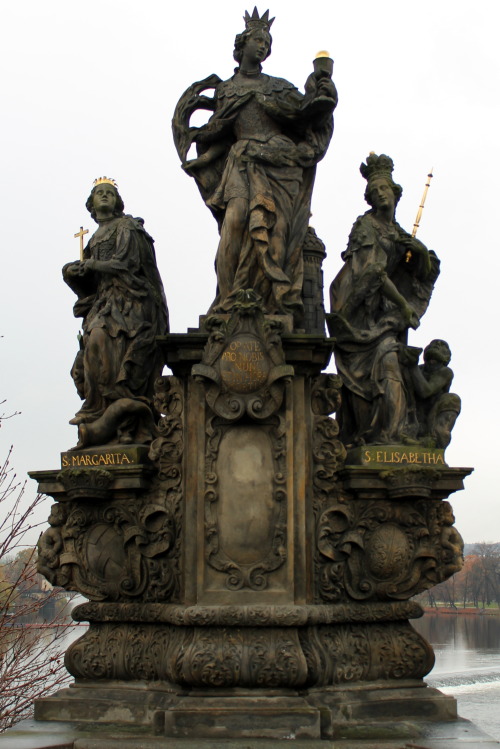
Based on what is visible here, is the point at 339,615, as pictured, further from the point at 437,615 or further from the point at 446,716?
the point at 437,615

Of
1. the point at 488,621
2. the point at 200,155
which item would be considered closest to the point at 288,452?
the point at 200,155

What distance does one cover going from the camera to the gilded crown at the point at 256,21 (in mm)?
10320

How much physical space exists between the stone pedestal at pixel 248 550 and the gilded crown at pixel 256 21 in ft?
10.6

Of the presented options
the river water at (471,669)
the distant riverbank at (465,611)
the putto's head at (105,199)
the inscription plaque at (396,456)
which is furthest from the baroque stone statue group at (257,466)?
the distant riverbank at (465,611)

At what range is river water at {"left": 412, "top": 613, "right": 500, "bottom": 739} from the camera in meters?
16.2

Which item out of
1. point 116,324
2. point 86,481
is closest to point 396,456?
point 86,481

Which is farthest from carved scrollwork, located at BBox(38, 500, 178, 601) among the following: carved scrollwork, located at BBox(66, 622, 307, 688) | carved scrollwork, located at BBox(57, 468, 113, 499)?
carved scrollwork, located at BBox(66, 622, 307, 688)

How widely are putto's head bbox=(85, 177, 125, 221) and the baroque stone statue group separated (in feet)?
0.80

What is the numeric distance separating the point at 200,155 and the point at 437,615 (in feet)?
187

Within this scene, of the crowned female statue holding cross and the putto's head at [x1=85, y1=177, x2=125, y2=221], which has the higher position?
the putto's head at [x1=85, y1=177, x2=125, y2=221]

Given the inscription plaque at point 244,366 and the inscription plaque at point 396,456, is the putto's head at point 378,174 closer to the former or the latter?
the inscription plaque at point 244,366

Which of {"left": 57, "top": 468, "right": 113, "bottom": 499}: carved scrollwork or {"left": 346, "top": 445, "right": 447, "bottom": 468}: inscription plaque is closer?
{"left": 57, "top": 468, "right": 113, "bottom": 499}: carved scrollwork

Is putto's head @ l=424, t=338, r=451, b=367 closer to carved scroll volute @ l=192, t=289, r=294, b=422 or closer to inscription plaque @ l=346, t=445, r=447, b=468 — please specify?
inscription plaque @ l=346, t=445, r=447, b=468

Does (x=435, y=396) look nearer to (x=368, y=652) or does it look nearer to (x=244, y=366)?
(x=244, y=366)
